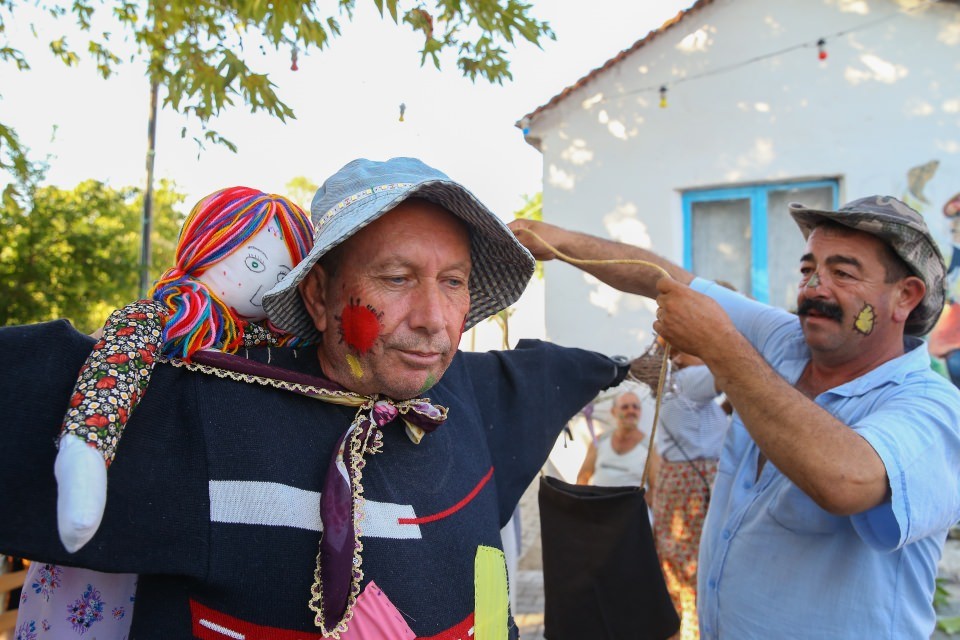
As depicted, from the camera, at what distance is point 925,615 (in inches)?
76.8

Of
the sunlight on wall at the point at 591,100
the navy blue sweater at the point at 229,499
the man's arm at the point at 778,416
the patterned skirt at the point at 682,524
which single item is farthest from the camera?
the sunlight on wall at the point at 591,100

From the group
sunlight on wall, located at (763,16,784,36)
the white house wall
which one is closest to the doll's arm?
the white house wall

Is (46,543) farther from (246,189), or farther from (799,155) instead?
(799,155)

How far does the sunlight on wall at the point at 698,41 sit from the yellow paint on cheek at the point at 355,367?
20.1 feet

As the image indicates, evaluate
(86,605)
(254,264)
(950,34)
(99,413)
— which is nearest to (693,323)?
(254,264)

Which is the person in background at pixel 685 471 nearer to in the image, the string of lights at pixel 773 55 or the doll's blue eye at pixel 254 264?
the doll's blue eye at pixel 254 264

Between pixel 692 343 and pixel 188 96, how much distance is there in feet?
9.23

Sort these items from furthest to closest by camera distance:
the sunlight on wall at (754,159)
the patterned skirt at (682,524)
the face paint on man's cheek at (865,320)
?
1. the sunlight on wall at (754,159)
2. the patterned skirt at (682,524)
3. the face paint on man's cheek at (865,320)

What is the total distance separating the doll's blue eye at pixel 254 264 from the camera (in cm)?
157

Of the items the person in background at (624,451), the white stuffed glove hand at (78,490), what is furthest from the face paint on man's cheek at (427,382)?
the person in background at (624,451)

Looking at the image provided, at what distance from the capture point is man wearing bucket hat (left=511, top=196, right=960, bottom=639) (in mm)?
1751

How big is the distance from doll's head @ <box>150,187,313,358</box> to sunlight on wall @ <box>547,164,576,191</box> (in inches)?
219

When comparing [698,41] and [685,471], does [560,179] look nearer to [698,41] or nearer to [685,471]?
[698,41]

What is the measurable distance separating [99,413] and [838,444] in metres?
1.66
